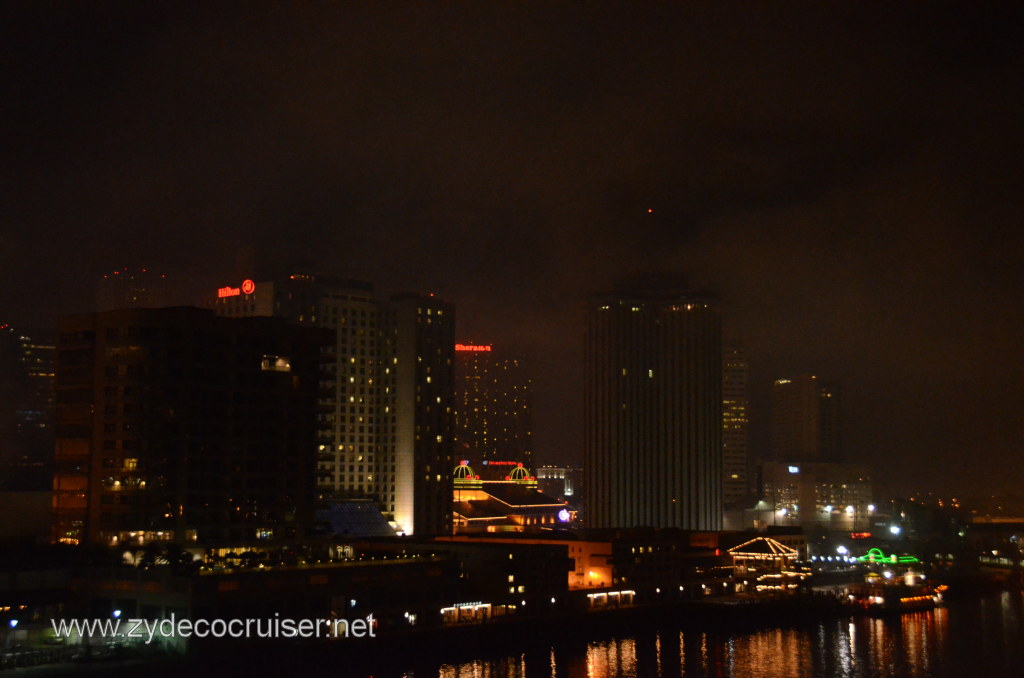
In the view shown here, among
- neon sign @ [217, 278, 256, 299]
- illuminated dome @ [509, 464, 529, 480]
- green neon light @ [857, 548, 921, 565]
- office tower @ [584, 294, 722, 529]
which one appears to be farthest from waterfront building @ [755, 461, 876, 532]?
neon sign @ [217, 278, 256, 299]

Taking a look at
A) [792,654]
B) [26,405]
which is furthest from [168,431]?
[792,654]

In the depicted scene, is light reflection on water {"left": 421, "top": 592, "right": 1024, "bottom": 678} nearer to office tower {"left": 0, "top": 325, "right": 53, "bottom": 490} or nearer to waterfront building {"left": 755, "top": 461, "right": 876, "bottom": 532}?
office tower {"left": 0, "top": 325, "right": 53, "bottom": 490}

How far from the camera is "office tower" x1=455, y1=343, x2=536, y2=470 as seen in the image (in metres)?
172

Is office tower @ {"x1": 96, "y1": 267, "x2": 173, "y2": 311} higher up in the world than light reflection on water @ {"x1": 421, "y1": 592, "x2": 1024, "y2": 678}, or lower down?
higher up

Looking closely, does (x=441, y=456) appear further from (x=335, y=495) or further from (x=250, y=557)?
(x=250, y=557)

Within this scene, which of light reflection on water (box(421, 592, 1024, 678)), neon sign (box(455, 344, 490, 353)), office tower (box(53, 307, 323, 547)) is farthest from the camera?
neon sign (box(455, 344, 490, 353))

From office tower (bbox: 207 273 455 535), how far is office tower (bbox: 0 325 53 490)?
1441 centimetres

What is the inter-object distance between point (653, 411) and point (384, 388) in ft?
151

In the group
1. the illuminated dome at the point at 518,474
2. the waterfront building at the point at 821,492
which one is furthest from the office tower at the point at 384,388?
the waterfront building at the point at 821,492

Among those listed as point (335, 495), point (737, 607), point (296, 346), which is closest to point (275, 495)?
point (296, 346)

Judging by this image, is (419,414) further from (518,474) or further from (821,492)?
(821,492)

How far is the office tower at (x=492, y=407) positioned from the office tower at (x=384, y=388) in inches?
3149

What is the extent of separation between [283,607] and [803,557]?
58494 mm

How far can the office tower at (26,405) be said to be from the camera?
74.8 meters
